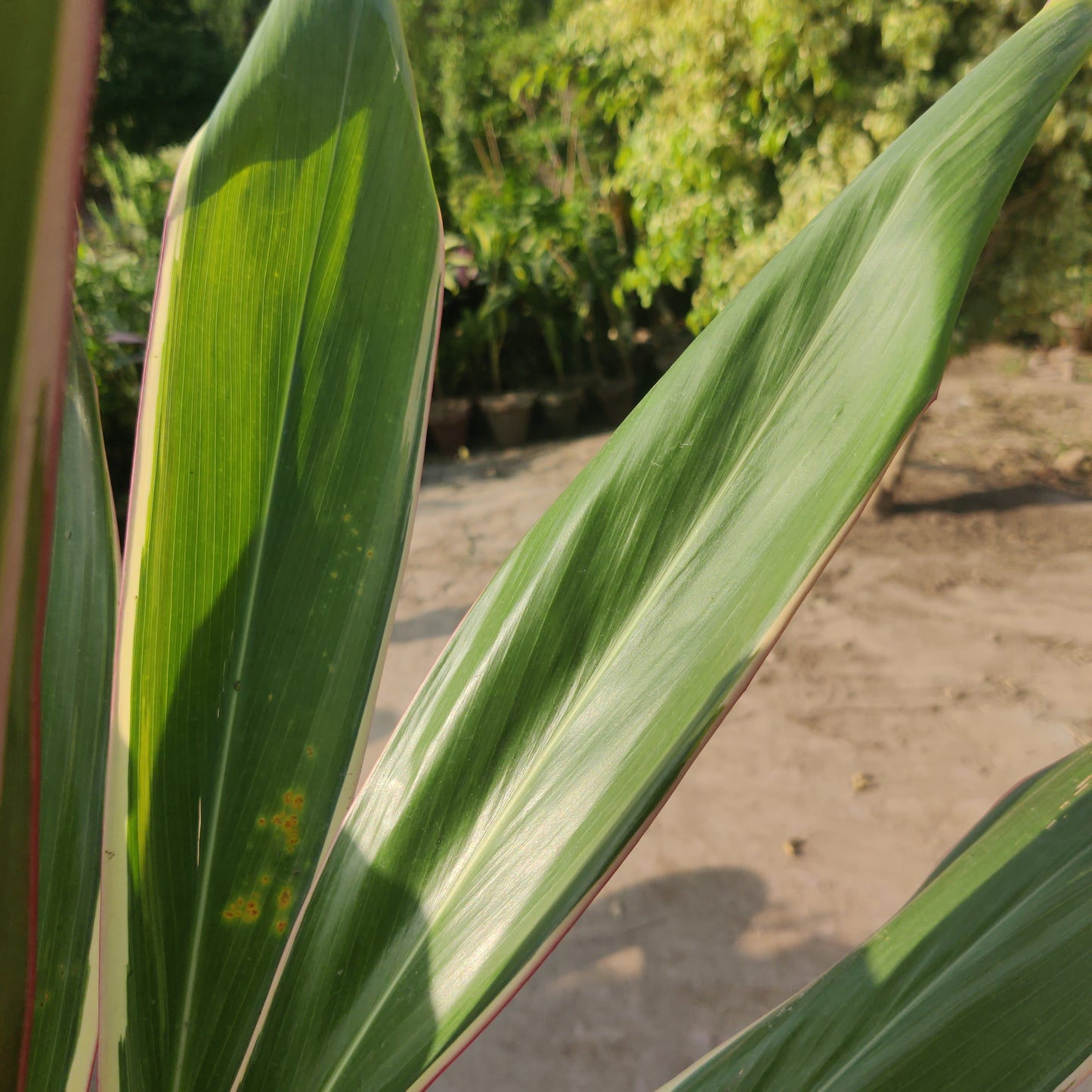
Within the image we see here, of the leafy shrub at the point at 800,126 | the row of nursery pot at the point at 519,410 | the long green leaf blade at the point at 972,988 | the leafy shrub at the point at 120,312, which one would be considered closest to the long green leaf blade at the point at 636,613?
the long green leaf blade at the point at 972,988

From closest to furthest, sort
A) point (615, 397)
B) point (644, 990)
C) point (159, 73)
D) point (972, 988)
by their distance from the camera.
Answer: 1. point (972, 988)
2. point (644, 990)
3. point (615, 397)
4. point (159, 73)

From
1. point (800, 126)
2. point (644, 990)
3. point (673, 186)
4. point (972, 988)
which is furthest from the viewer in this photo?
point (673, 186)

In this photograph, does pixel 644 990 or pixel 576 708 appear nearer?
pixel 576 708

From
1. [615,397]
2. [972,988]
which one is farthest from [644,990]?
[615,397]

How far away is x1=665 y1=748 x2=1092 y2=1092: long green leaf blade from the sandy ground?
1.21 m

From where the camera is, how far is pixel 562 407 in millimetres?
4152

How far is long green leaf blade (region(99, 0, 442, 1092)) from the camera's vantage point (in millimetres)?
340

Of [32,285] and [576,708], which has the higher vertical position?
[32,285]

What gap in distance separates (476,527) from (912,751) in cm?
178

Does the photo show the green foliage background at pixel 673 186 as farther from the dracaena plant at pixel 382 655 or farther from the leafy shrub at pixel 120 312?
the dracaena plant at pixel 382 655

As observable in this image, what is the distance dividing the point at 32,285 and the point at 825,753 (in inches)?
81.5

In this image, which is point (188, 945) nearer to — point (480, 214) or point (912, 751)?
point (912, 751)

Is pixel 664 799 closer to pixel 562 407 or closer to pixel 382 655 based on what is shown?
pixel 382 655

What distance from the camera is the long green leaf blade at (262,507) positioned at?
1.11ft
